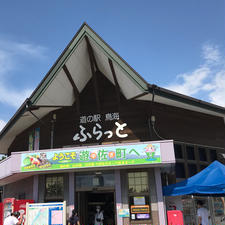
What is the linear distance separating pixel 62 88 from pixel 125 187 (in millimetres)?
6072

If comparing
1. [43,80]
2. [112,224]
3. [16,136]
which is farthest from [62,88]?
[112,224]

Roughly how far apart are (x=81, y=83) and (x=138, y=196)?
6.87 metres

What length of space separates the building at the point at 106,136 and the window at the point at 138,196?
44mm

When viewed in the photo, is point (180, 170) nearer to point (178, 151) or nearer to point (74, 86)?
point (178, 151)

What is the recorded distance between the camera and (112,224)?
16406mm

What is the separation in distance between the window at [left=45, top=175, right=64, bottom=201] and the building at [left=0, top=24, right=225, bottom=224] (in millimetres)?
51

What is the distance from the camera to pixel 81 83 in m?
14.6

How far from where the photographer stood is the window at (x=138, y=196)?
11984mm

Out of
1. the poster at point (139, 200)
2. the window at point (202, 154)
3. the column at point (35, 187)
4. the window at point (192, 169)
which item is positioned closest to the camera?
the poster at point (139, 200)

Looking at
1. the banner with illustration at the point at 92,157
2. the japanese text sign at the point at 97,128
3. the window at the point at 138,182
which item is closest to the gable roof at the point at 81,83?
the japanese text sign at the point at 97,128

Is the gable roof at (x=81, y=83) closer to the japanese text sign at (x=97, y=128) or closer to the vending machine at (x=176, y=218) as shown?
the japanese text sign at (x=97, y=128)

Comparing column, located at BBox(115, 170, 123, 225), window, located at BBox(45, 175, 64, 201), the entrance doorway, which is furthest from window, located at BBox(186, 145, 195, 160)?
window, located at BBox(45, 175, 64, 201)

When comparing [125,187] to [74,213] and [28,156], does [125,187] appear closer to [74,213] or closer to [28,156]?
[74,213]

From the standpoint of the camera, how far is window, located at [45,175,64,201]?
523 inches
